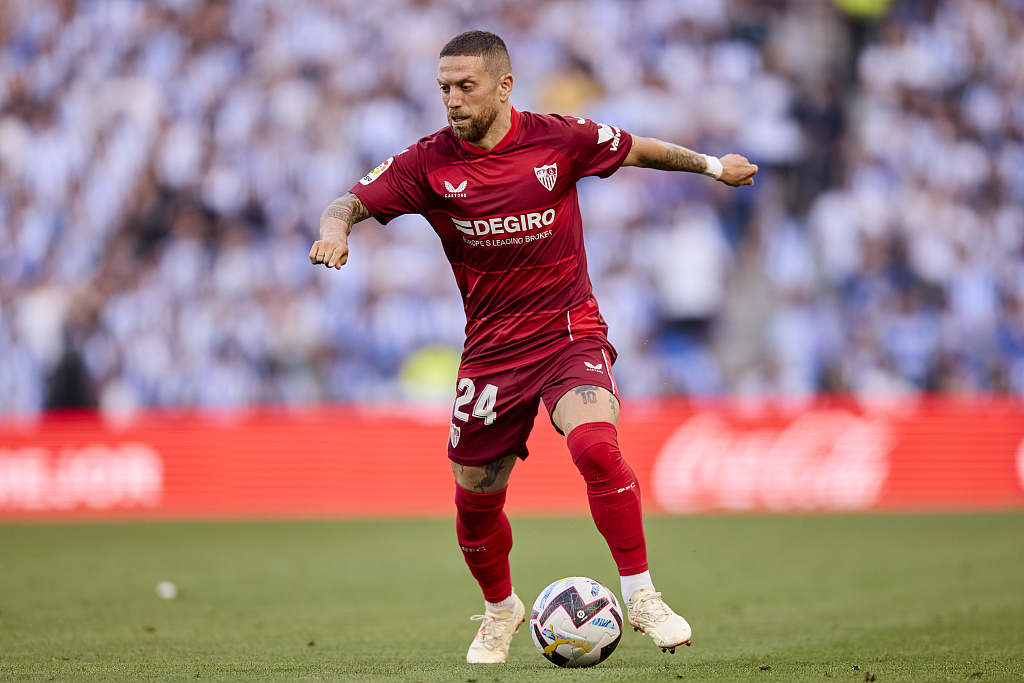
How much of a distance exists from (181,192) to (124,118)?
1.62 metres

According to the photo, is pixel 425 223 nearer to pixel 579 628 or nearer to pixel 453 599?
pixel 453 599

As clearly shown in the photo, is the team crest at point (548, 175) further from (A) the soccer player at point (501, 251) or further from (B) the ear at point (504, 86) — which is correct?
(B) the ear at point (504, 86)

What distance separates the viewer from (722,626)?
19.5ft

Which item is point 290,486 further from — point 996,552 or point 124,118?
point 996,552

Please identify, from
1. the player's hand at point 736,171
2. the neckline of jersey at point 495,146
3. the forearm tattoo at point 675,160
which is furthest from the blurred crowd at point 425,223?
the neckline of jersey at point 495,146

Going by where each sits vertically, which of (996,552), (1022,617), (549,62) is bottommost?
(996,552)

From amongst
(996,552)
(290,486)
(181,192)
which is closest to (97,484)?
(290,486)

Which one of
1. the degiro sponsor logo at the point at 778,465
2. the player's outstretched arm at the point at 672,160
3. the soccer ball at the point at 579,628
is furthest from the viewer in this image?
the degiro sponsor logo at the point at 778,465

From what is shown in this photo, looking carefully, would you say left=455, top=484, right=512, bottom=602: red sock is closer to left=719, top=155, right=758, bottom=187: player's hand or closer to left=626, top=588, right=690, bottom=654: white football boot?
left=626, top=588, right=690, bottom=654: white football boot

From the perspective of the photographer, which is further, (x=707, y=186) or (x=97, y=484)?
(x=707, y=186)

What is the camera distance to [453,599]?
7195 mm

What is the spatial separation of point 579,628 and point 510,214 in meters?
1.72

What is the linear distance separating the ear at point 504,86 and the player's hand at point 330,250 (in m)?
0.94

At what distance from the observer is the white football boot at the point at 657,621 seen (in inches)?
163
